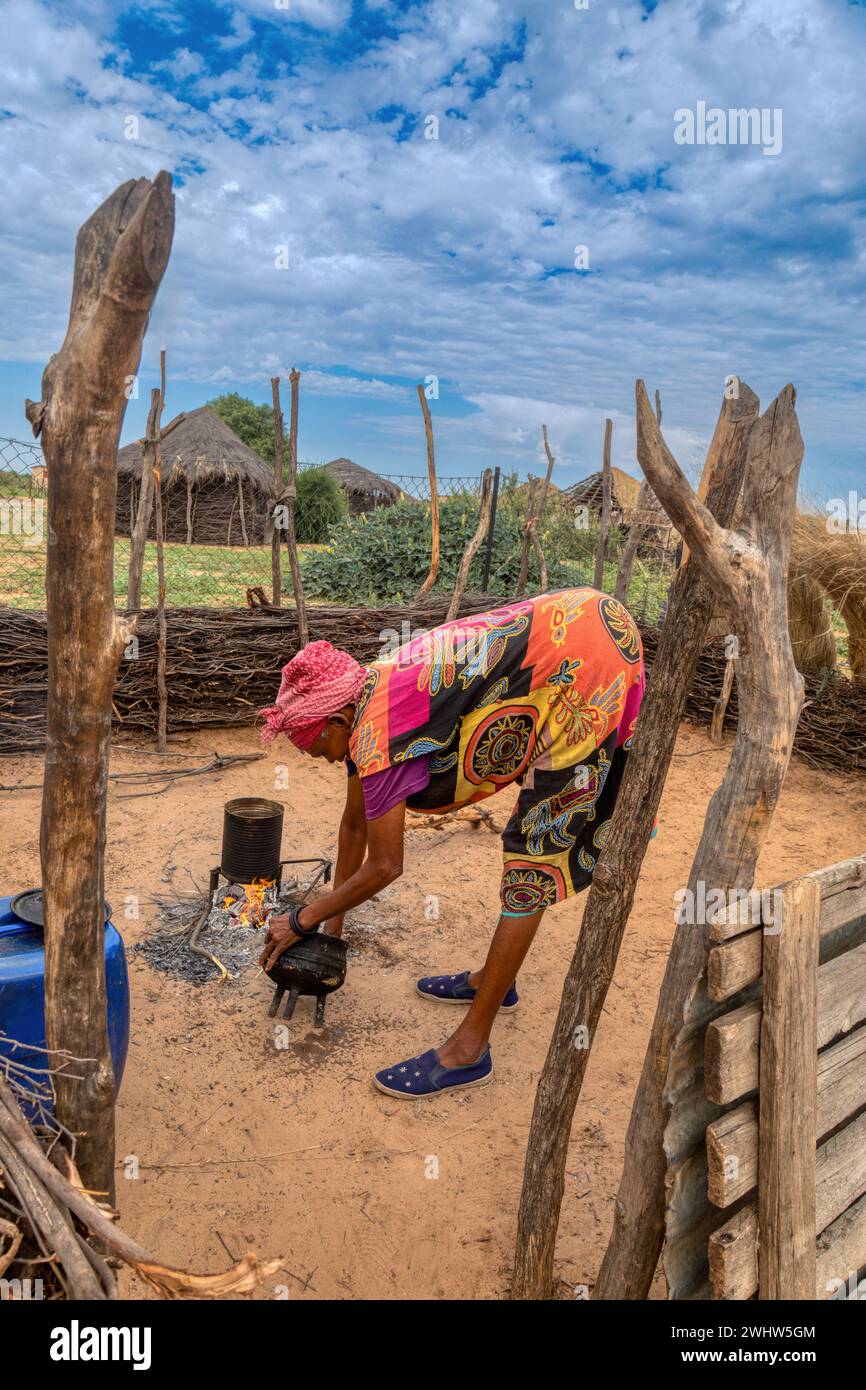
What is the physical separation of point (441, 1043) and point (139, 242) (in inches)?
108

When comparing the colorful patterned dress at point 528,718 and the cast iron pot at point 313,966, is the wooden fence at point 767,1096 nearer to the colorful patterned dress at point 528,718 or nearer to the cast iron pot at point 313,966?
the colorful patterned dress at point 528,718

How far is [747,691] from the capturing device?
5.67 feet

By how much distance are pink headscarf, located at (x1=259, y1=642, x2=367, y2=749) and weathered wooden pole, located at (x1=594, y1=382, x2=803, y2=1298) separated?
1289mm

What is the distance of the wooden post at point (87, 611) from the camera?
1391mm

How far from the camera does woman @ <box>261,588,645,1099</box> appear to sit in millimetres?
2654

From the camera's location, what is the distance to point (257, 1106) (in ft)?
9.36

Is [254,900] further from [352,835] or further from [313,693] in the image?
[313,693]

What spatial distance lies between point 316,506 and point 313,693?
1833cm

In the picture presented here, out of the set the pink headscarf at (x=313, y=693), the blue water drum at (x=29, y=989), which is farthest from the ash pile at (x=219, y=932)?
the pink headscarf at (x=313, y=693)

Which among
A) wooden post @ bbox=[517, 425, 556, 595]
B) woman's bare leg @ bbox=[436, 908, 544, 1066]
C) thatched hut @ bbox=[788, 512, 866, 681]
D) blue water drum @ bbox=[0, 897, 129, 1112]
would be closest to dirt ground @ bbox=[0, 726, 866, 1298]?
woman's bare leg @ bbox=[436, 908, 544, 1066]

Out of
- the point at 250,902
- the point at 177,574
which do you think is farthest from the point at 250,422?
the point at 250,902

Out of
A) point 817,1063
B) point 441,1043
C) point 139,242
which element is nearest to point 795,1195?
point 817,1063

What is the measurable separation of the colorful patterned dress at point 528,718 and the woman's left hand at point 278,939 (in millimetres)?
627

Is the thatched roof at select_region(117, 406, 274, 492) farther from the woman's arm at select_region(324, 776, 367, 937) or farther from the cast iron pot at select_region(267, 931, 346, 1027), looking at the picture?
the cast iron pot at select_region(267, 931, 346, 1027)
